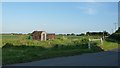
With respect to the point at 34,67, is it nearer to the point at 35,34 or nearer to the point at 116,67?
the point at 116,67

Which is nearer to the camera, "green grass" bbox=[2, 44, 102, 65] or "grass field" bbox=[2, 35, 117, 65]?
"green grass" bbox=[2, 44, 102, 65]

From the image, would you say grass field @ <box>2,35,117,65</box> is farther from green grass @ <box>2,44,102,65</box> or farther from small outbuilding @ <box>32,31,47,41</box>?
small outbuilding @ <box>32,31,47,41</box>

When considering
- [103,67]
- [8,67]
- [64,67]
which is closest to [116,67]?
[103,67]

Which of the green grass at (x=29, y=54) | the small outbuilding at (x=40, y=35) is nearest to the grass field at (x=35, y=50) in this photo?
the green grass at (x=29, y=54)

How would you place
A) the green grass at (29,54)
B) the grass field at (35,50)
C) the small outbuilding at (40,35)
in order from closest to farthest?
the green grass at (29,54) → the grass field at (35,50) → the small outbuilding at (40,35)

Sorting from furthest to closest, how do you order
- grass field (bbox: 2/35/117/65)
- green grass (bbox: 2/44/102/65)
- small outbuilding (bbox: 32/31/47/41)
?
small outbuilding (bbox: 32/31/47/41) < grass field (bbox: 2/35/117/65) < green grass (bbox: 2/44/102/65)

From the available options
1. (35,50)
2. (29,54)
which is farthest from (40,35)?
(29,54)

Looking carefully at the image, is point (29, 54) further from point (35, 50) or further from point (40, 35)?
point (40, 35)

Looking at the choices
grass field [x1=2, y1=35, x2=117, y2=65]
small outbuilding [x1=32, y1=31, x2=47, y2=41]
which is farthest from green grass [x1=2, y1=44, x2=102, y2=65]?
small outbuilding [x1=32, y1=31, x2=47, y2=41]

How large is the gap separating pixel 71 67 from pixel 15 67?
2712 millimetres

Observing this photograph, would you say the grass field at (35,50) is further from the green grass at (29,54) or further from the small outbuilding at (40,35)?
the small outbuilding at (40,35)

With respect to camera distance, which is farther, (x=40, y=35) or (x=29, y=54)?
(x=40, y=35)

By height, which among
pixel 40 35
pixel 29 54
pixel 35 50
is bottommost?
pixel 35 50

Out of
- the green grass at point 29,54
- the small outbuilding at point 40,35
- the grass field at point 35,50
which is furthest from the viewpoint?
the small outbuilding at point 40,35
